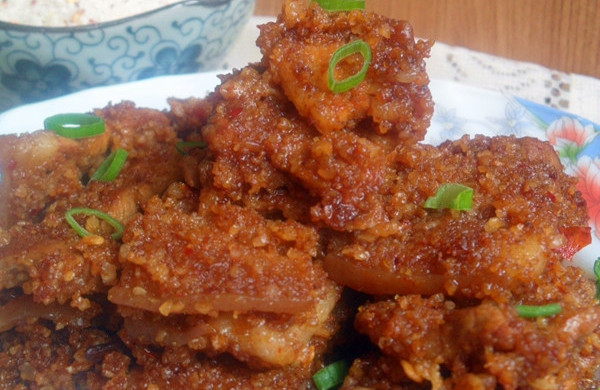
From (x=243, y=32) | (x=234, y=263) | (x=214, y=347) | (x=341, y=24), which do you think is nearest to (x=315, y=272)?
(x=234, y=263)

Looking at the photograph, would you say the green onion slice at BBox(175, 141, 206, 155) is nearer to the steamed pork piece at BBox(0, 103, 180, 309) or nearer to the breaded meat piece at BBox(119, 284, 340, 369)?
the steamed pork piece at BBox(0, 103, 180, 309)

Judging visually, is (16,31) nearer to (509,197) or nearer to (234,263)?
(234,263)

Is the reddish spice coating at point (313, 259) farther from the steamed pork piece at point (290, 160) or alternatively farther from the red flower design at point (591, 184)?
the red flower design at point (591, 184)

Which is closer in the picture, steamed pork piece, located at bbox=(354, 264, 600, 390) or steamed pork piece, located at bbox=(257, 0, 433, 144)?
steamed pork piece, located at bbox=(354, 264, 600, 390)

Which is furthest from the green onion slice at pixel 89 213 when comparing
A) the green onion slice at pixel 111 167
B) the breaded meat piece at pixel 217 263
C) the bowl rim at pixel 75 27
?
the bowl rim at pixel 75 27

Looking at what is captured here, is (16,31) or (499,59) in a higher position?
(16,31)

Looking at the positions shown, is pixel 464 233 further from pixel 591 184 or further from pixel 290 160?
pixel 591 184

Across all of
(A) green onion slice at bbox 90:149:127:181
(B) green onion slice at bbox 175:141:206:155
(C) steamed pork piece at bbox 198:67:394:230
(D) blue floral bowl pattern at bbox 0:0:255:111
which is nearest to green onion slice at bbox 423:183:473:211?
(C) steamed pork piece at bbox 198:67:394:230
